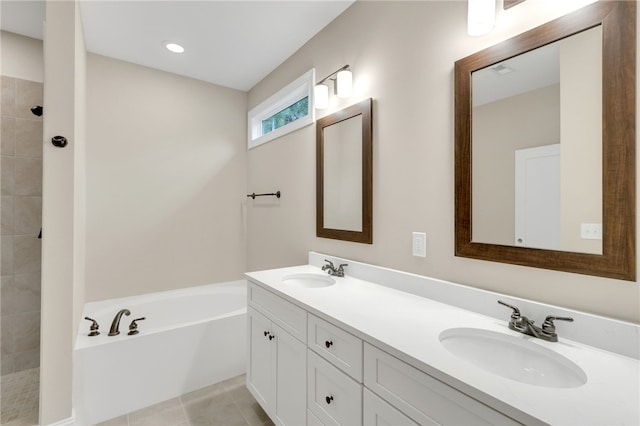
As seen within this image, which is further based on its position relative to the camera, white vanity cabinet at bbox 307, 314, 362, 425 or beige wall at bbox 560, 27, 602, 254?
white vanity cabinet at bbox 307, 314, 362, 425

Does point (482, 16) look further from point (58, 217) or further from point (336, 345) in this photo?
point (58, 217)

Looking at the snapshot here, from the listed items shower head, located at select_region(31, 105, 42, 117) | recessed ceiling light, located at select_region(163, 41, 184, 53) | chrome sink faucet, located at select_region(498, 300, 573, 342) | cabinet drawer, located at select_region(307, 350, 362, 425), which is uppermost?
recessed ceiling light, located at select_region(163, 41, 184, 53)

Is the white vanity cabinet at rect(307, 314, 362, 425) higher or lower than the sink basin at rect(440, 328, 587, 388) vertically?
lower

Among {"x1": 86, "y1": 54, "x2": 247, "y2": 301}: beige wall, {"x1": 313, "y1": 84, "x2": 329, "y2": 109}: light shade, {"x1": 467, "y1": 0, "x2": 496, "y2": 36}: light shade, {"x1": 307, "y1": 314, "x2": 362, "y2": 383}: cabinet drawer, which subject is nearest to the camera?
{"x1": 307, "y1": 314, "x2": 362, "y2": 383}: cabinet drawer

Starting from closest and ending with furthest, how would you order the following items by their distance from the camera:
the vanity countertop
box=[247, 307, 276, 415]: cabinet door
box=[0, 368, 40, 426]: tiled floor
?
the vanity countertop, box=[247, 307, 276, 415]: cabinet door, box=[0, 368, 40, 426]: tiled floor

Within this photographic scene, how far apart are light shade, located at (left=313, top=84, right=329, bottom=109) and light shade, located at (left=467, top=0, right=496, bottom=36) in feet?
3.40

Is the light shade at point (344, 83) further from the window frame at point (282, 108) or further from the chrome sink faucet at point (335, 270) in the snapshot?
the chrome sink faucet at point (335, 270)

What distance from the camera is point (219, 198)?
319cm

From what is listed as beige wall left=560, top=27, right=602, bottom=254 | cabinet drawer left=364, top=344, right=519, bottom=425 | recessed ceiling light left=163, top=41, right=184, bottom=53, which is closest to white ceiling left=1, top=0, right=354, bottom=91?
recessed ceiling light left=163, top=41, right=184, bottom=53

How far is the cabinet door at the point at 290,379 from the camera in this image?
1379mm

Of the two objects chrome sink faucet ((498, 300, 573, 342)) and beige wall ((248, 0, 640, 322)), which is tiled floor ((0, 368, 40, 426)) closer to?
beige wall ((248, 0, 640, 322))

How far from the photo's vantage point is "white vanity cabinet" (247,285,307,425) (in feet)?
4.60

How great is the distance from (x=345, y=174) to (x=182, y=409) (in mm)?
1871

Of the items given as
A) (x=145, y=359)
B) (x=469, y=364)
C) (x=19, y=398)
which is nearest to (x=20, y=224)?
(x=19, y=398)
